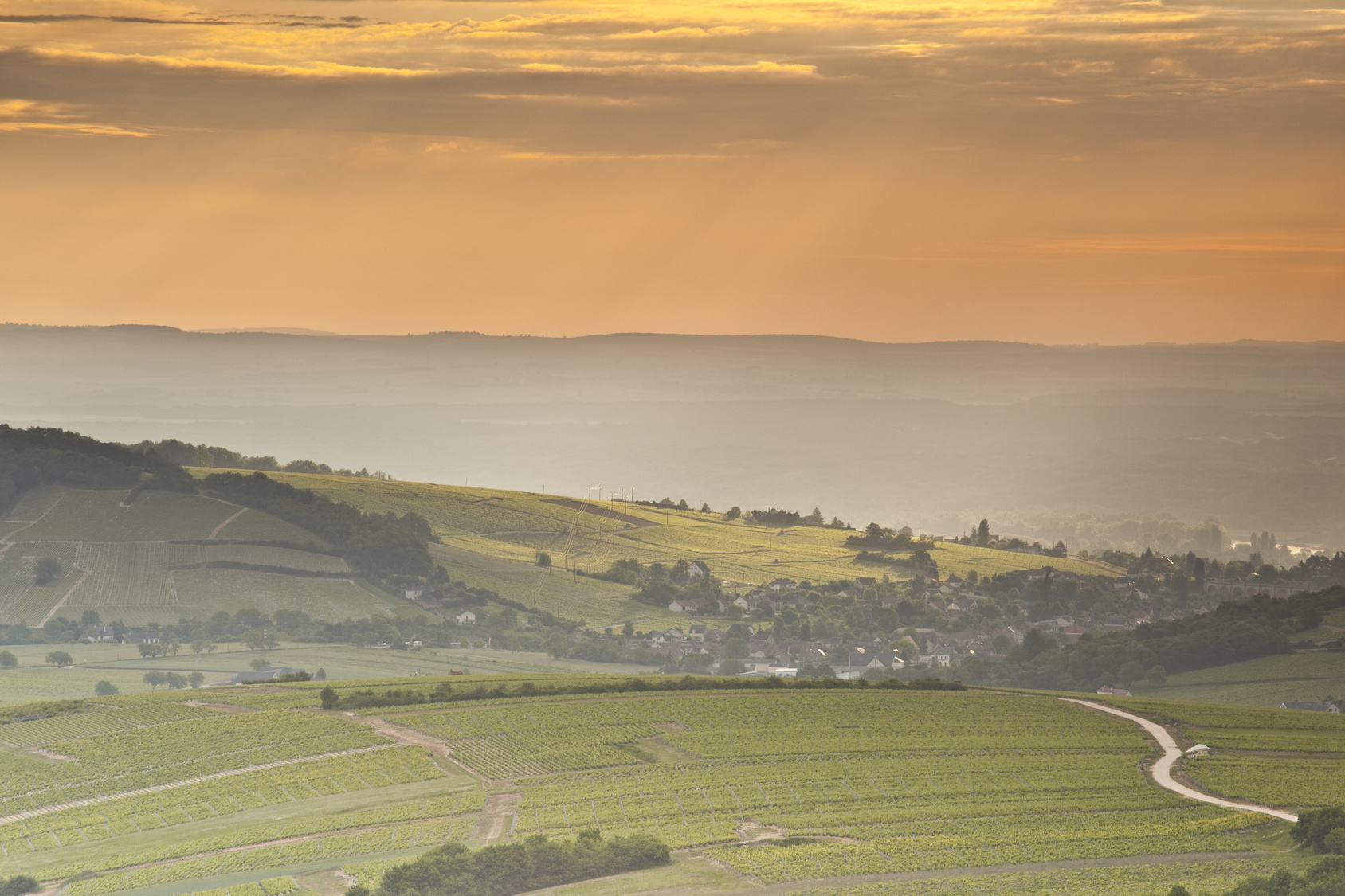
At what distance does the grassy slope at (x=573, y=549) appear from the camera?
495 ft

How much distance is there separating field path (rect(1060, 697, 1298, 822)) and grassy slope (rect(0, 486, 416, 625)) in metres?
72.6

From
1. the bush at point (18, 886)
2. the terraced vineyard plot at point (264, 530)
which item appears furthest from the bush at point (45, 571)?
the bush at point (18, 886)

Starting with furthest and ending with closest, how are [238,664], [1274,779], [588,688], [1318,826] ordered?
[238,664] → [588,688] → [1274,779] → [1318,826]

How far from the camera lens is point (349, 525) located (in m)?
157

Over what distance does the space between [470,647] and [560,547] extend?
4272cm

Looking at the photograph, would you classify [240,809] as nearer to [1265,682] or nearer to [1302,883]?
[1302,883]

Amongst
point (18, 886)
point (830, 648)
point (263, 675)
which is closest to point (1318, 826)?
point (18, 886)

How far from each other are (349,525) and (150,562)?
22.4 meters

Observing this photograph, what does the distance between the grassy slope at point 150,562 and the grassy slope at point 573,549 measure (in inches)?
603

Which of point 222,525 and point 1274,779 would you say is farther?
point 222,525

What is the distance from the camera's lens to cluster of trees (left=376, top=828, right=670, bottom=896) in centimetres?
5044

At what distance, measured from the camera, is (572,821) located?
200 ft

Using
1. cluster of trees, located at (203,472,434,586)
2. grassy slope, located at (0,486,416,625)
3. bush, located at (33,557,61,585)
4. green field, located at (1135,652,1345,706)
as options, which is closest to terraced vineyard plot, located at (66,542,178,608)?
grassy slope, located at (0,486,416,625)

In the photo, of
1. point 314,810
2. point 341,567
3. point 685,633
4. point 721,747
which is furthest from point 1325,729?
point 341,567
